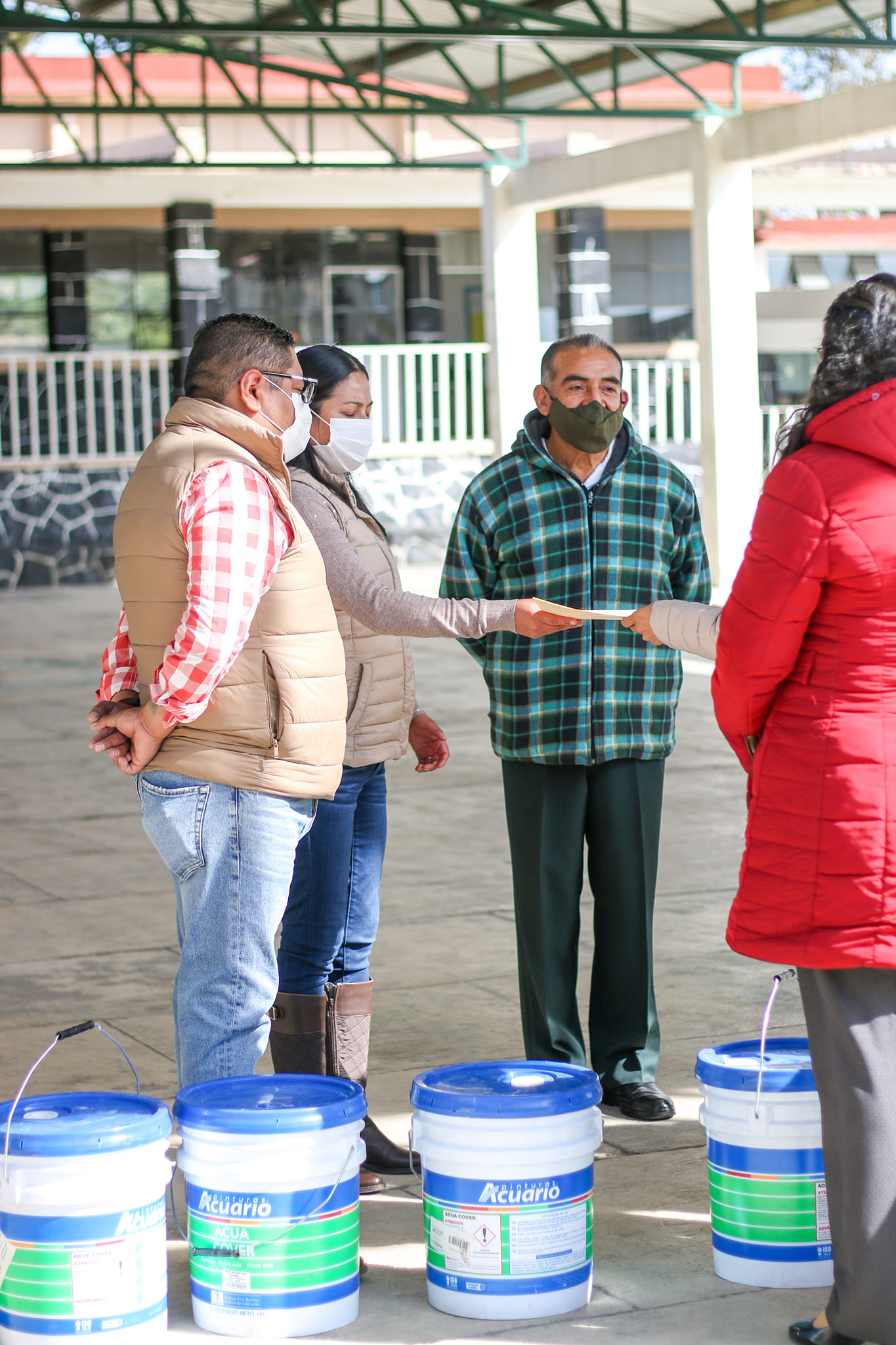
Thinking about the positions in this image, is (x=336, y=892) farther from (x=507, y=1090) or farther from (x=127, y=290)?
(x=127, y=290)

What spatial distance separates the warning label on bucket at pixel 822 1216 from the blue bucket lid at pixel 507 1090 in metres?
0.43

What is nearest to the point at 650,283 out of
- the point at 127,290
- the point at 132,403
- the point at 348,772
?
the point at 127,290

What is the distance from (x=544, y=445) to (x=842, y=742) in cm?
164

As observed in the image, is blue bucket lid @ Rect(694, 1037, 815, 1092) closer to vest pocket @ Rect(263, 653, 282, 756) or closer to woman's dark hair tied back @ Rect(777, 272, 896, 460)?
vest pocket @ Rect(263, 653, 282, 756)

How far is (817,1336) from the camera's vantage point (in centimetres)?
299

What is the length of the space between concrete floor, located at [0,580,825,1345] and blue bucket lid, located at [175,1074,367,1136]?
0.39m

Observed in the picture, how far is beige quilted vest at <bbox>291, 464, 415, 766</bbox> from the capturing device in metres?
3.85

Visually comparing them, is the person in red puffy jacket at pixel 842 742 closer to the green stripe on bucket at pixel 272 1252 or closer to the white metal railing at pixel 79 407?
the green stripe on bucket at pixel 272 1252

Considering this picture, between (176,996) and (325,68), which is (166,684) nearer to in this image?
(176,996)

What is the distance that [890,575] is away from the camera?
280 centimetres

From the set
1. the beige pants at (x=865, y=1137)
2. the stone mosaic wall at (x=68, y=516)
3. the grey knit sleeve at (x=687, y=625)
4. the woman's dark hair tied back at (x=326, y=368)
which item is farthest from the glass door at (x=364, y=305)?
the beige pants at (x=865, y=1137)

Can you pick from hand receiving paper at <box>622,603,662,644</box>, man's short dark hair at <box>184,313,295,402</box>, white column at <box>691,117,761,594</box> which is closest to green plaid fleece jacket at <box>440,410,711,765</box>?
hand receiving paper at <box>622,603,662,644</box>

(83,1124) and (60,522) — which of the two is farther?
(60,522)

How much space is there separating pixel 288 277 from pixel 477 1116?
1903cm
